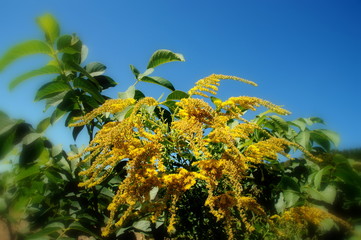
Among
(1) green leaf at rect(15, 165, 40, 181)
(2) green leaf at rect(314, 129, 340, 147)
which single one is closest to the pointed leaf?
(1) green leaf at rect(15, 165, 40, 181)

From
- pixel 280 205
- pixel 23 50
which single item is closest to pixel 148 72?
pixel 23 50

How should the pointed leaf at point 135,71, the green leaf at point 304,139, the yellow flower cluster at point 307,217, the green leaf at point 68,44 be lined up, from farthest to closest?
the pointed leaf at point 135,71 → the green leaf at point 68,44 → the green leaf at point 304,139 → the yellow flower cluster at point 307,217

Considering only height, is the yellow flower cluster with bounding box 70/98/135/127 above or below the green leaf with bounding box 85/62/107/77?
below

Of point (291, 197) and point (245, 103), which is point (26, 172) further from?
point (291, 197)

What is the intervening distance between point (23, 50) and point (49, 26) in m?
0.28

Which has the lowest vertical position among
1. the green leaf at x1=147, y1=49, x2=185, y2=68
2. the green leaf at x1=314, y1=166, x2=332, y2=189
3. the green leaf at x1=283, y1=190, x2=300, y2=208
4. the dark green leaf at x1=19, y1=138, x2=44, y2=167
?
the dark green leaf at x1=19, y1=138, x2=44, y2=167

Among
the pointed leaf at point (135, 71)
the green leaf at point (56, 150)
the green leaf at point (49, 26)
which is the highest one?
the pointed leaf at point (135, 71)

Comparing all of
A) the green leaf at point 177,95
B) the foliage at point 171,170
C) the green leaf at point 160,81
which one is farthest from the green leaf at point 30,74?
the green leaf at point 177,95

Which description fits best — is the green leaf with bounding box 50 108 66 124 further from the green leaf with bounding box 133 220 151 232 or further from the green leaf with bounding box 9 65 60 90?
the green leaf with bounding box 133 220 151 232

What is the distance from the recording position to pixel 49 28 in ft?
5.88

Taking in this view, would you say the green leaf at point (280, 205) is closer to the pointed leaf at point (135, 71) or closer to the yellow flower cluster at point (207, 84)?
the yellow flower cluster at point (207, 84)

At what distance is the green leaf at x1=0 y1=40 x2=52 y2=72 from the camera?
5.13ft

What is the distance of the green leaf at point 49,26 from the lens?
1.77 metres

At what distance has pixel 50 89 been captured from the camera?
1.75 m
